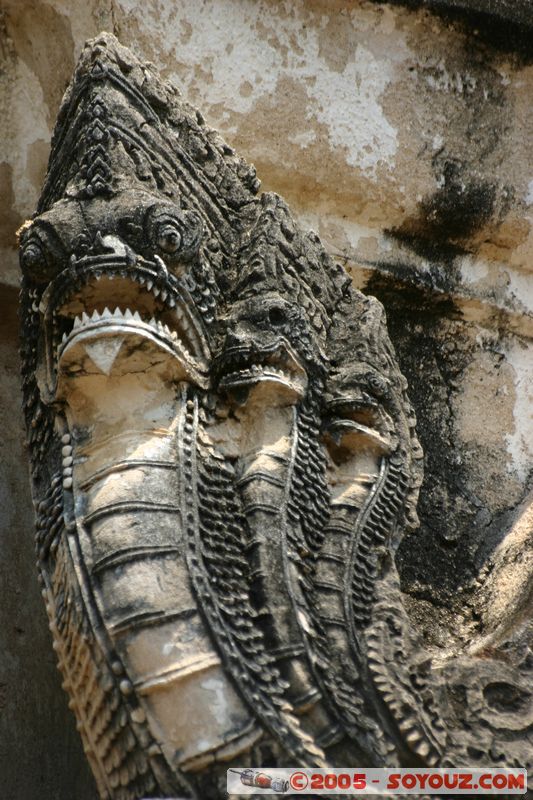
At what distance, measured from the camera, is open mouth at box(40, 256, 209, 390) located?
3.38 meters

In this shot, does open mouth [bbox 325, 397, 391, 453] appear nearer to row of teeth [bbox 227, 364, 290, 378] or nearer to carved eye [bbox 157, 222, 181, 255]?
row of teeth [bbox 227, 364, 290, 378]

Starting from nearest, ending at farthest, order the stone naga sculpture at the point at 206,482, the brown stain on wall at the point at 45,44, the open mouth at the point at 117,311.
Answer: the stone naga sculpture at the point at 206,482, the open mouth at the point at 117,311, the brown stain on wall at the point at 45,44

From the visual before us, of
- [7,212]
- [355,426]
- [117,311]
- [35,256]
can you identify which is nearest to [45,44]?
[7,212]

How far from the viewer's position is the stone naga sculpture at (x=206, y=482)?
3186 millimetres

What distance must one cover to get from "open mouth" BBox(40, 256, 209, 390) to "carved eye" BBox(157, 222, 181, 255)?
2.1 inches

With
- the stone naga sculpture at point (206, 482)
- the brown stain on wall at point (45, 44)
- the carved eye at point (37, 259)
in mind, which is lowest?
the stone naga sculpture at point (206, 482)

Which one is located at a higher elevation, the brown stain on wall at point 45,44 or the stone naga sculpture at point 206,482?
the brown stain on wall at point 45,44

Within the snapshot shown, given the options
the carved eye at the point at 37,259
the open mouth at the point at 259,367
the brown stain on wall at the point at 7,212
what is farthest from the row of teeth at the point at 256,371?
the brown stain on wall at the point at 7,212

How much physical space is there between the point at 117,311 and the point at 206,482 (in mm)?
428

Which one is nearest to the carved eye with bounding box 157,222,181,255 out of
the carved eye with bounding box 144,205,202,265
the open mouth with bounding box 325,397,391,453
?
the carved eye with bounding box 144,205,202,265

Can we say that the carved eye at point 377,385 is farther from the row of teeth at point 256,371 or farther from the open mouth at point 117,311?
the open mouth at point 117,311

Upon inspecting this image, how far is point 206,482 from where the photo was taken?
136 inches

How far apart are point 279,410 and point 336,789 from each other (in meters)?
0.93

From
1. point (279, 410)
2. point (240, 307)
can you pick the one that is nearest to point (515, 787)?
point (279, 410)
